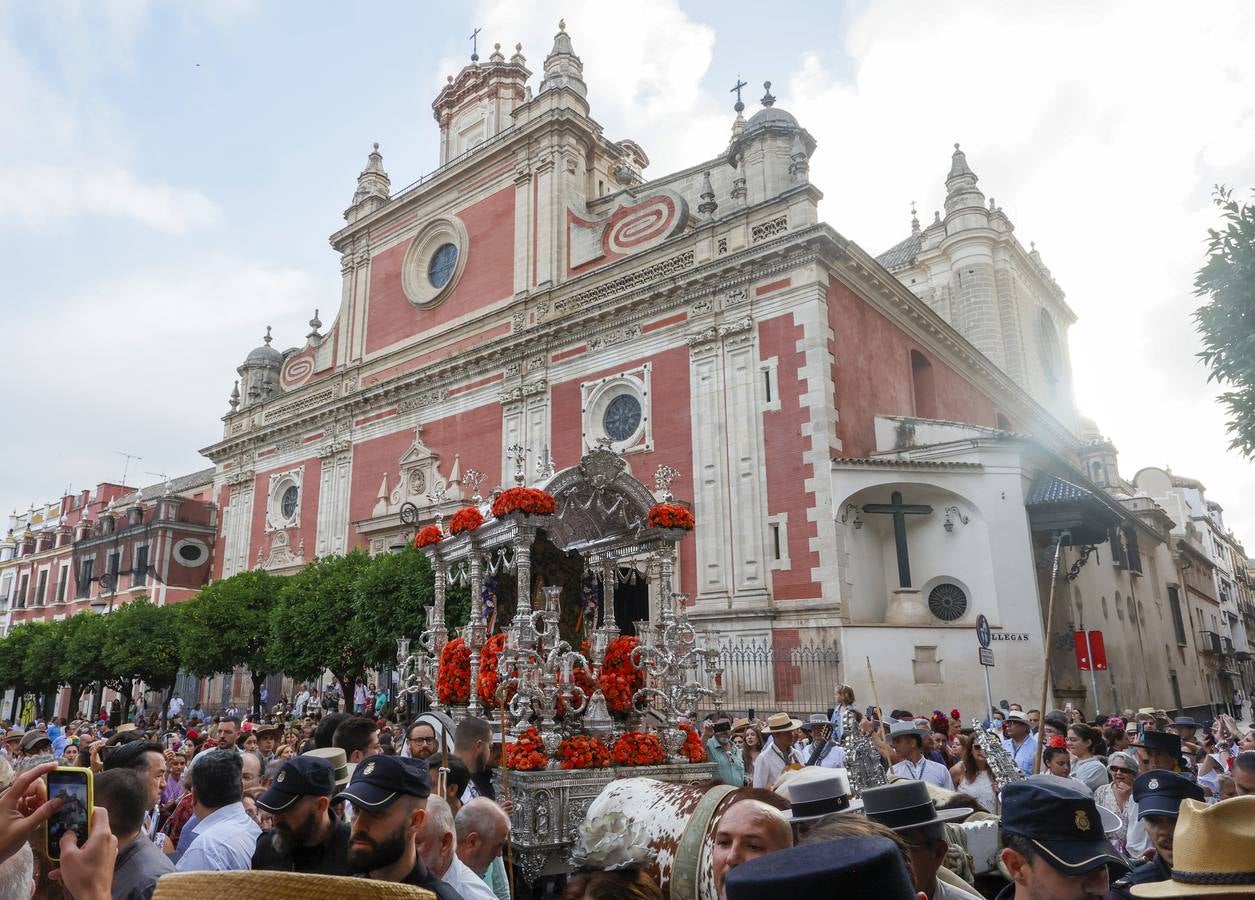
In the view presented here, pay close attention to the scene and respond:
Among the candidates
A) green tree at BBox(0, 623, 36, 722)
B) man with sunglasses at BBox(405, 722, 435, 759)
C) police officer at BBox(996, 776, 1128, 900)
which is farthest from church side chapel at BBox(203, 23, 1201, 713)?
green tree at BBox(0, 623, 36, 722)

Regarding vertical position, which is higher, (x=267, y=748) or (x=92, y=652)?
(x=92, y=652)

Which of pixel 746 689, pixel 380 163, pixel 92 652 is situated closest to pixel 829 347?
pixel 746 689

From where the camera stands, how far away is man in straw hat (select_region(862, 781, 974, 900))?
3062mm

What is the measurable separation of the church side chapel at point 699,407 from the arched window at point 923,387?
4.0 inches

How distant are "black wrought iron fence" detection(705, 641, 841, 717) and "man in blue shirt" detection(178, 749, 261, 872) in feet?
45.6

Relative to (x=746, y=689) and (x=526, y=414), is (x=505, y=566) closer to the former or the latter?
(x=746, y=689)

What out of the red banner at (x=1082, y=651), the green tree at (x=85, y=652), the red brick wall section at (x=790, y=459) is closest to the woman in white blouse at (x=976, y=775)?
the red brick wall section at (x=790, y=459)

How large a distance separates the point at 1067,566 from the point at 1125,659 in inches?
198

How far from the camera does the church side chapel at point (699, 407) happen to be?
18797 millimetres

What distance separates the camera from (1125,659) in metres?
26.2

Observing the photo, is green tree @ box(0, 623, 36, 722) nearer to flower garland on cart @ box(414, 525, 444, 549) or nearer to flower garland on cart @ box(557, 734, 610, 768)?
flower garland on cart @ box(414, 525, 444, 549)

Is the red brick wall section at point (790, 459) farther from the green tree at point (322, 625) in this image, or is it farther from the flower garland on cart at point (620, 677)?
the green tree at point (322, 625)


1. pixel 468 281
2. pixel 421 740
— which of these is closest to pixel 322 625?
pixel 468 281

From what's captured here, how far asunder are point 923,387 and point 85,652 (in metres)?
29.1
